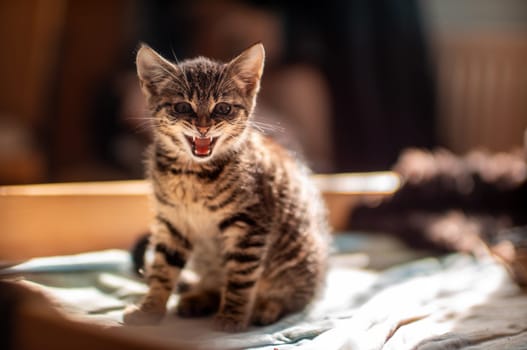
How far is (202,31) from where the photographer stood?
2.29 meters

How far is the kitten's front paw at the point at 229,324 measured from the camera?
113cm

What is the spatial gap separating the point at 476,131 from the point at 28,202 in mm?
2771

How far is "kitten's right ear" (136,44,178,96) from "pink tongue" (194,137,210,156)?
14 centimetres

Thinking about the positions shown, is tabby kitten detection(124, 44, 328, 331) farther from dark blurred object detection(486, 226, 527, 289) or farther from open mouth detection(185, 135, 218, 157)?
dark blurred object detection(486, 226, 527, 289)

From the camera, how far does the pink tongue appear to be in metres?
1.12

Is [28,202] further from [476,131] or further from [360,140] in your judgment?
[476,131]

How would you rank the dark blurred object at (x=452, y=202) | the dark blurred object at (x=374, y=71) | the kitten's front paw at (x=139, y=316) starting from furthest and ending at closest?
the dark blurred object at (x=374, y=71) → the dark blurred object at (x=452, y=202) → the kitten's front paw at (x=139, y=316)

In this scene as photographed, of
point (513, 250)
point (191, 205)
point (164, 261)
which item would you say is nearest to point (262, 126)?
point (191, 205)

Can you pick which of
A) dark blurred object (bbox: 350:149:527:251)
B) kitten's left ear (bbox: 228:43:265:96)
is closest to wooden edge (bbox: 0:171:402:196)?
dark blurred object (bbox: 350:149:527:251)

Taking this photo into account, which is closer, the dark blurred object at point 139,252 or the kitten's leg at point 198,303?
the kitten's leg at point 198,303

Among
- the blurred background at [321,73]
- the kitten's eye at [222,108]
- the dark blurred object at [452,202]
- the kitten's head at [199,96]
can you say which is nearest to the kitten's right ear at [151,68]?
the kitten's head at [199,96]

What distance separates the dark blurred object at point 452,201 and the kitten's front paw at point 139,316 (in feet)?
3.74

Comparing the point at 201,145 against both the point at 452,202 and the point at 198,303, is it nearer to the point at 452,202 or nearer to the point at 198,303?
the point at 198,303

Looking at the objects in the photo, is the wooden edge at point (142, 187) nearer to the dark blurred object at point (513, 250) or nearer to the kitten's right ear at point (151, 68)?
the kitten's right ear at point (151, 68)
